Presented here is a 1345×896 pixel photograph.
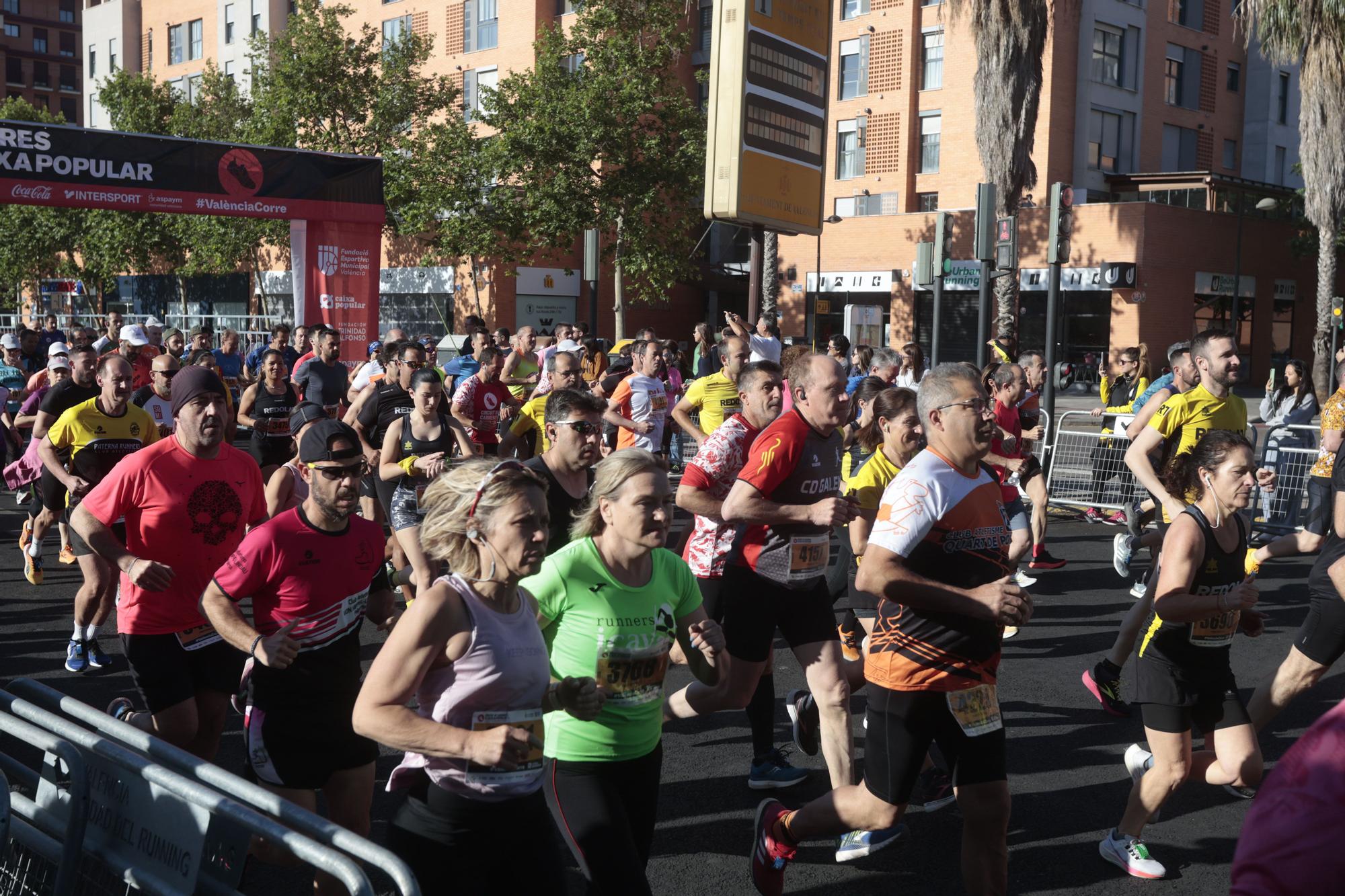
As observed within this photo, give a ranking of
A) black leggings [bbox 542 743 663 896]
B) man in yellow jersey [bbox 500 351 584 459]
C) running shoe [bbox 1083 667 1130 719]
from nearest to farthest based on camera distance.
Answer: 1. black leggings [bbox 542 743 663 896]
2. running shoe [bbox 1083 667 1130 719]
3. man in yellow jersey [bbox 500 351 584 459]

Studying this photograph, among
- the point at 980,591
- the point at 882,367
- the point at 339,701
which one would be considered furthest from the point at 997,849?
the point at 882,367

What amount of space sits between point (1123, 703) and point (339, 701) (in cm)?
452

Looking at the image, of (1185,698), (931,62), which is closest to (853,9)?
(931,62)

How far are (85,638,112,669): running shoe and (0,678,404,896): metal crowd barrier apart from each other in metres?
4.05

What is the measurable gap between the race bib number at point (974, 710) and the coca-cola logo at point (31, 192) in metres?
17.3

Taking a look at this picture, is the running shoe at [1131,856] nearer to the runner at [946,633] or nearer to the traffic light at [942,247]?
the runner at [946,633]

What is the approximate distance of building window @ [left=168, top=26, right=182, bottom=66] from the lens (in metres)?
60.7

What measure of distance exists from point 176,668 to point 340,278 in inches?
667

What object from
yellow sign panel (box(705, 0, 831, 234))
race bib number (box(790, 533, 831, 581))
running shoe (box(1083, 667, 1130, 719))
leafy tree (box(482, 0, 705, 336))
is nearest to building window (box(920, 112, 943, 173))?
leafy tree (box(482, 0, 705, 336))

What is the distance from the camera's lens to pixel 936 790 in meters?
5.41

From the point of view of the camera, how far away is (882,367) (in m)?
11.3

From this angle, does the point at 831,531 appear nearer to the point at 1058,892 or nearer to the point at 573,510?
the point at 573,510

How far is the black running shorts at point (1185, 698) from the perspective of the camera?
15.2ft

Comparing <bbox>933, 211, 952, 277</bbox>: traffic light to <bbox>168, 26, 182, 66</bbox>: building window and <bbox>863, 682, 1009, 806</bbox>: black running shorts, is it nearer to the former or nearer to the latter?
<bbox>863, 682, 1009, 806</bbox>: black running shorts
